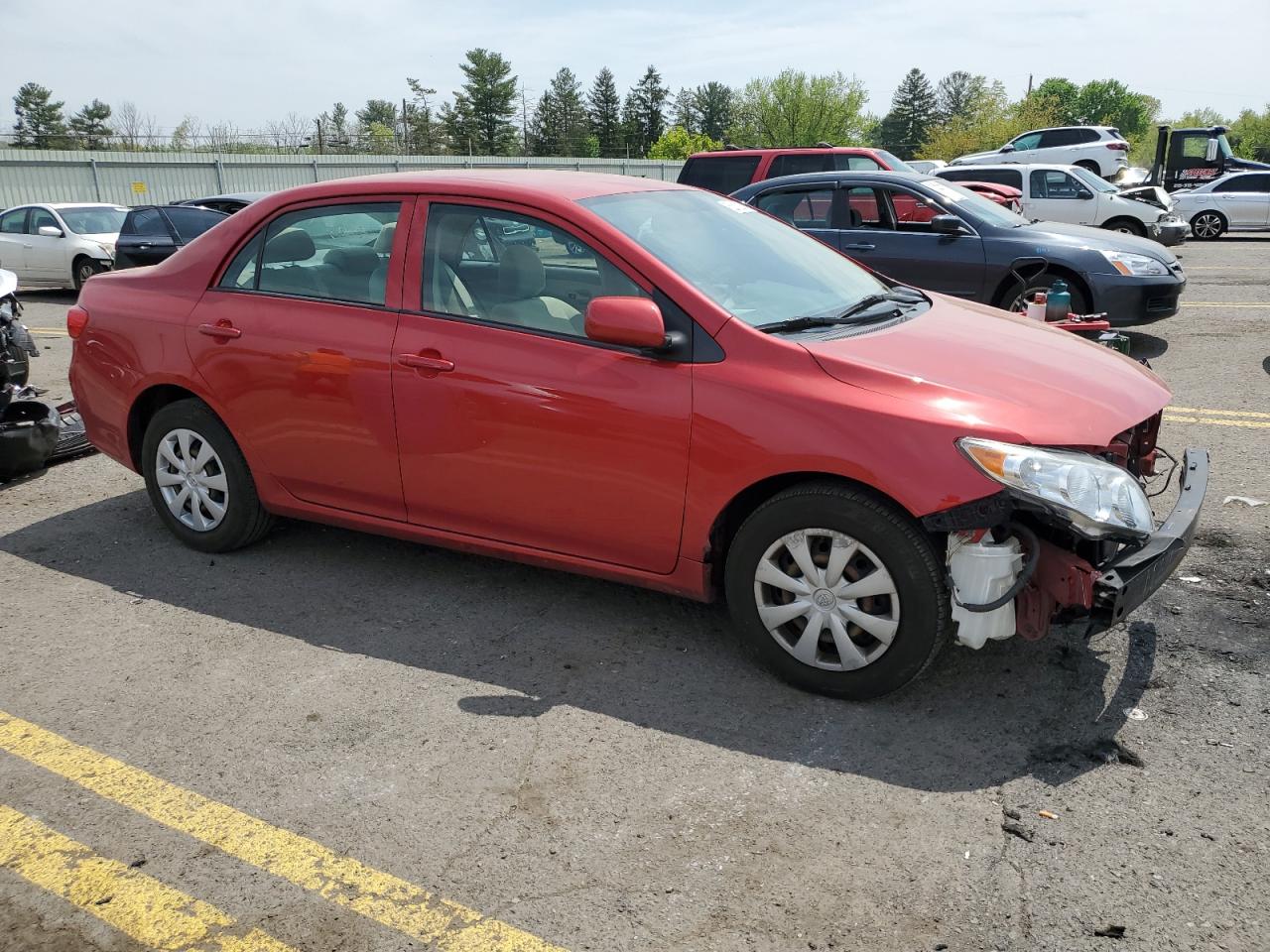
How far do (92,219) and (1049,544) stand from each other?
56.1 ft

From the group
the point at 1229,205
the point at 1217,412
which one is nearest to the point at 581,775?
the point at 1217,412

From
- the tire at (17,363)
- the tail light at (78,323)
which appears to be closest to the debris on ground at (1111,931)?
the tail light at (78,323)

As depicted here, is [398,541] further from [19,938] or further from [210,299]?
[19,938]

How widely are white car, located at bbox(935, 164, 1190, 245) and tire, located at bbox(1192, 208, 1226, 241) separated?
6119 millimetres

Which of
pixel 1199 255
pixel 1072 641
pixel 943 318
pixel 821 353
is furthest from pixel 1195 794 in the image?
pixel 1199 255

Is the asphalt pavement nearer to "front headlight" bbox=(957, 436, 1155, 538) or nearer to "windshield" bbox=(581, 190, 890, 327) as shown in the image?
"front headlight" bbox=(957, 436, 1155, 538)

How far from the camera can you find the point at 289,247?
4.64 m

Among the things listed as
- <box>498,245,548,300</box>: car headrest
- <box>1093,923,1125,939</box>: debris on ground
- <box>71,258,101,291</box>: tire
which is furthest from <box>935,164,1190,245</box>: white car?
<box>1093,923,1125,939</box>: debris on ground

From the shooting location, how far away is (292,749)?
3.37 metres

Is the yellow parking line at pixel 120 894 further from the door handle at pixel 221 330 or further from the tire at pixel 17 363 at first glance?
the tire at pixel 17 363

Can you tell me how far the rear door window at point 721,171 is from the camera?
47.3 ft

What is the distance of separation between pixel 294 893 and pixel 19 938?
2.10 ft

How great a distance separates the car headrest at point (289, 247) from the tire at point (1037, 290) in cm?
667

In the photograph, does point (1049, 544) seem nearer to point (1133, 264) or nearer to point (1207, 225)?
point (1133, 264)
